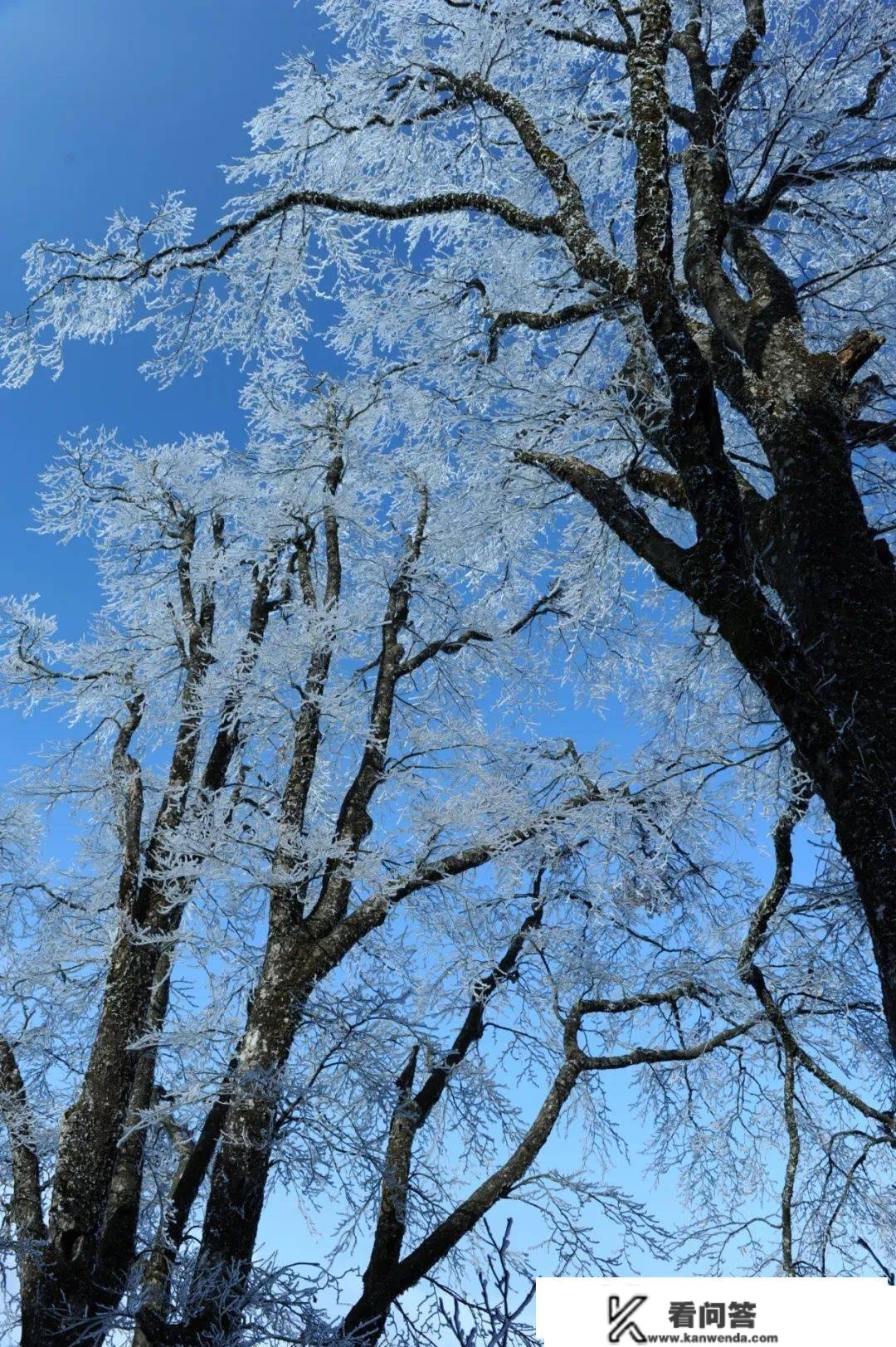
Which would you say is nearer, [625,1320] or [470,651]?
[625,1320]

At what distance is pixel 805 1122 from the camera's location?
653 cm

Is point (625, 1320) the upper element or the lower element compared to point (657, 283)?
lower

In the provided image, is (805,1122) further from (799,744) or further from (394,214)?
(394,214)

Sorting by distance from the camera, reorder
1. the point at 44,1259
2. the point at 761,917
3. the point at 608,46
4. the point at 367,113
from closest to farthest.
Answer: the point at 761,917, the point at 44,1259, the point at 608,46, the point at 367,113

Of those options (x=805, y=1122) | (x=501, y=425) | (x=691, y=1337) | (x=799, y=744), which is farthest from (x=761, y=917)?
(x=501, y=425)

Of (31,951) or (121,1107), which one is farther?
(31,951)

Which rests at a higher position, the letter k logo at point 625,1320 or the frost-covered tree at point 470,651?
the frost-covered tree at point 470,651

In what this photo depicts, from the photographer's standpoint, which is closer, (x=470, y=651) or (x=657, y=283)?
(x=657, y=283)

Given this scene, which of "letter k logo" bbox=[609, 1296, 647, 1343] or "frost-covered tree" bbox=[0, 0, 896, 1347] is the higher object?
"frost-covered tree" bbox=[0, 0, 896, 1347]

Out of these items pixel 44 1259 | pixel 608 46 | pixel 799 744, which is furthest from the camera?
pixel 608 46

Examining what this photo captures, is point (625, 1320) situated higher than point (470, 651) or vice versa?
point (470, 651)

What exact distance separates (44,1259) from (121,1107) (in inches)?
37.8

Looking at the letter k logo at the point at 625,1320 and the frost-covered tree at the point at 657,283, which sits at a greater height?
the frost-covered tree at the point at 657,283

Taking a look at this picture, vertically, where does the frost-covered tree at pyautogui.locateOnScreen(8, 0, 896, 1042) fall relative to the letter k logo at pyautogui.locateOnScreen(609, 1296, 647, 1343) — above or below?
above
